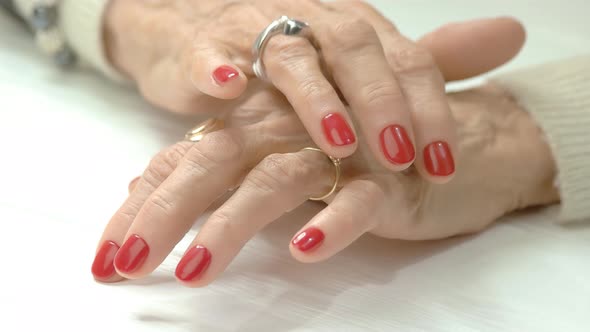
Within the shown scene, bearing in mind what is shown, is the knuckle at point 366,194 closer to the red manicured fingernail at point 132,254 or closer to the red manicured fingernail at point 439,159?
the red manicured fingernail at point 439,159

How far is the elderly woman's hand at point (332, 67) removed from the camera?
0.69m

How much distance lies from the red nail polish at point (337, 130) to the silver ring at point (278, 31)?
0.14 m

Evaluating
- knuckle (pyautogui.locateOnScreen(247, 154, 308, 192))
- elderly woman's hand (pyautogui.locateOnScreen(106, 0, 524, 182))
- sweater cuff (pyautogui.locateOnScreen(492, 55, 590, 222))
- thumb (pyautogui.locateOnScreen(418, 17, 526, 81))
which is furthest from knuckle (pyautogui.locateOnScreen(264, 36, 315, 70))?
sweater cuff (pyautogui.locateOnScreen(492, 55, 590, 222))

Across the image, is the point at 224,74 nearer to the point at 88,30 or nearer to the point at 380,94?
the point at 380,94

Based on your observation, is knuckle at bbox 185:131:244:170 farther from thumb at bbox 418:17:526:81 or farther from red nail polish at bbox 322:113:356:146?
thumb at bbox 418:17:526:81

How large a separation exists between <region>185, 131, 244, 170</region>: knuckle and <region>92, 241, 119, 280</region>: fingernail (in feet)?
0.38

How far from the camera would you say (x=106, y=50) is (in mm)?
1071

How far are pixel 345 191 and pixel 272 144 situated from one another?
0.35 ft

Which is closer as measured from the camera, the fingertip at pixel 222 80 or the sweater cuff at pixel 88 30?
the fingertip at pixel 222 80

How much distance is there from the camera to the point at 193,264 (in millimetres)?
617

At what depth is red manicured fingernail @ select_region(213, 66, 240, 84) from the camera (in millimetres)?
715

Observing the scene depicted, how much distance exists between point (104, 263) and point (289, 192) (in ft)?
0.63

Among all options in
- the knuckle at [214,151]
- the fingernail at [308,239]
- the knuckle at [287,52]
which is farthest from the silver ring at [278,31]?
the fingernail at [308,239]

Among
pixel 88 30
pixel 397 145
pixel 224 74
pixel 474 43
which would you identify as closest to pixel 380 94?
pixel 397 145
